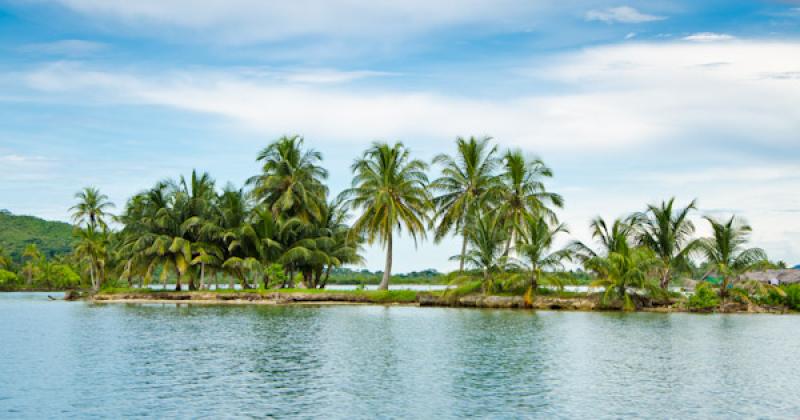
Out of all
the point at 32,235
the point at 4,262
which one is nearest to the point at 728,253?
the point at 4,262

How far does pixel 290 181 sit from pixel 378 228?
9.27m

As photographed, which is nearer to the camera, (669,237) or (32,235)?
(669,237)

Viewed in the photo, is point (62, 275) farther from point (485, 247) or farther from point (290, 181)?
point (485, 247)

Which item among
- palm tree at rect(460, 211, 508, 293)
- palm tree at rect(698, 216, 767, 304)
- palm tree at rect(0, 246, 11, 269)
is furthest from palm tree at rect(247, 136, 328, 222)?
palm tree at rect(0, 246, 11, 269)

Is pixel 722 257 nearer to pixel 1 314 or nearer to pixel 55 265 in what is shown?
pixel 1 314

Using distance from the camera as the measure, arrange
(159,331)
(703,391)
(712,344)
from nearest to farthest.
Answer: (703,391) → (712,344) → (159,331)

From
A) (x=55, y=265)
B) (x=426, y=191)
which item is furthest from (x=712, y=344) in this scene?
(x=55, y=265)

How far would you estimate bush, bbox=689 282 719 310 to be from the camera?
40594 mm

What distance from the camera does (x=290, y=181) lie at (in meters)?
54.5

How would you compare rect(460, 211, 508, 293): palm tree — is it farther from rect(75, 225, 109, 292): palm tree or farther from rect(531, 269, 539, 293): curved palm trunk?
rect(75, 225, 109, 292): palm tree

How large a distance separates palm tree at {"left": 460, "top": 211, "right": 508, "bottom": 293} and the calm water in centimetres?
1068

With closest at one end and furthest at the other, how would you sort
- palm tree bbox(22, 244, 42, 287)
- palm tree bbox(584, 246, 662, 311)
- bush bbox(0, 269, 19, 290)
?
palm tree bbox(584, 246, 662, 311)
bush bbox(0, 269, 19, 290)
palm tree bbox(22, 244, 42, 287)

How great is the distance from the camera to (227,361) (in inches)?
794

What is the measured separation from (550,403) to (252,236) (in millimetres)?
39795
